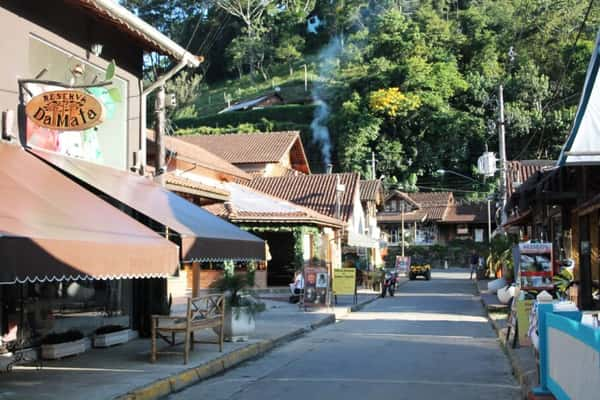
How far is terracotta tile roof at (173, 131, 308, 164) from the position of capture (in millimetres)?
45969

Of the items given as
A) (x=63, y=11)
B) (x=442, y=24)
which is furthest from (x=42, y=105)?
(x=442, y=24)

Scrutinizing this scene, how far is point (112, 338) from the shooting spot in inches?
520

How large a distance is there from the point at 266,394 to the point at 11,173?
4361mm

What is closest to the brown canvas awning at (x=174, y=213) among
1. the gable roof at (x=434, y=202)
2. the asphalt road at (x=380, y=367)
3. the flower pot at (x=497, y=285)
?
the asphalt road at (x=380, y=367)

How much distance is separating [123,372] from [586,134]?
7.52 m

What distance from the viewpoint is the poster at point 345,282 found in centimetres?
2481

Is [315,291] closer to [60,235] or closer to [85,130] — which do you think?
[85,130]

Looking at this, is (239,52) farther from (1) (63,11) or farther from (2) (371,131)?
(1) (63,11)

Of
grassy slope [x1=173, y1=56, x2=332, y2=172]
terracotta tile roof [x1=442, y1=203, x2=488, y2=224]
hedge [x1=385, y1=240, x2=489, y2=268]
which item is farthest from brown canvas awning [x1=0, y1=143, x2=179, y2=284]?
terracotta tile roof [x1=442, y1=203, x2=488, y2=224]

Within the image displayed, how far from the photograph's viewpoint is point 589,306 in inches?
585

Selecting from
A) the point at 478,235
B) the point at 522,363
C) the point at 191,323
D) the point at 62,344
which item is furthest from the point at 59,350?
the point at 478,235

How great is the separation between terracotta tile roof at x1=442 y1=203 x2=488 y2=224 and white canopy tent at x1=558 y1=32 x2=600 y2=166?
6159cm

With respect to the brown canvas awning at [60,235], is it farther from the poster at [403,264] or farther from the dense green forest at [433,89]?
the dense green forest at [433,89]

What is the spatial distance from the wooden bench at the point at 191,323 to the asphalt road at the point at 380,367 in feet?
2.87
